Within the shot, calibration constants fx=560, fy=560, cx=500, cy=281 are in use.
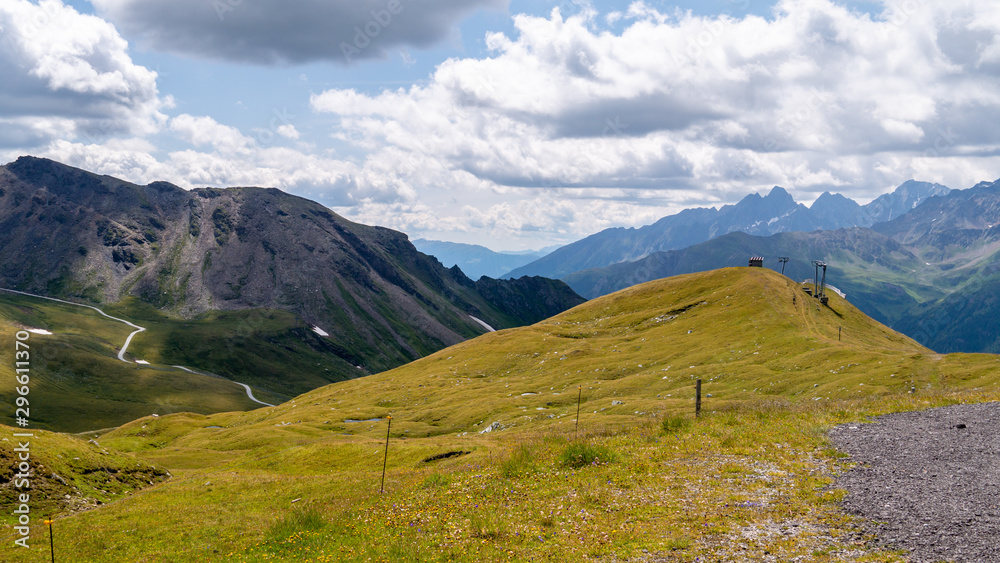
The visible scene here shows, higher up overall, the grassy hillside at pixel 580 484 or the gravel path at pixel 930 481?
the gravel path at pixel 930 481

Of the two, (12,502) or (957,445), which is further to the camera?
(12,502)

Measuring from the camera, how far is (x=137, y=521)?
99.1 feet

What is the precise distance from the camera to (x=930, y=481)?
19.8m

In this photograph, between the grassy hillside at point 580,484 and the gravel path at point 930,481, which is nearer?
the gravel path at point 930,481

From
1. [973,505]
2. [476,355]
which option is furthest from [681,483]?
[476,355]

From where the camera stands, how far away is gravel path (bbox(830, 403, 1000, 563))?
1562 centimetres

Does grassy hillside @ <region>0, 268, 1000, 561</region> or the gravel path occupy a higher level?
the gravel path

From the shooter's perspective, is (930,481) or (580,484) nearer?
(930,481)

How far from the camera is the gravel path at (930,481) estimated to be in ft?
51.3

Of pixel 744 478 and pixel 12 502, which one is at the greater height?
pixel 744 478

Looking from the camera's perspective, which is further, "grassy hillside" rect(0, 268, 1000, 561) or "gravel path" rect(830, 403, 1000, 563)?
"grassy hillside" rect(0, 268, 1000, 561)

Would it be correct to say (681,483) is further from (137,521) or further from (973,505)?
(137,521)

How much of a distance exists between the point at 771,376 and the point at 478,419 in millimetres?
39768

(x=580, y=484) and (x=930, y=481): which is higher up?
(x=930, y=481)
